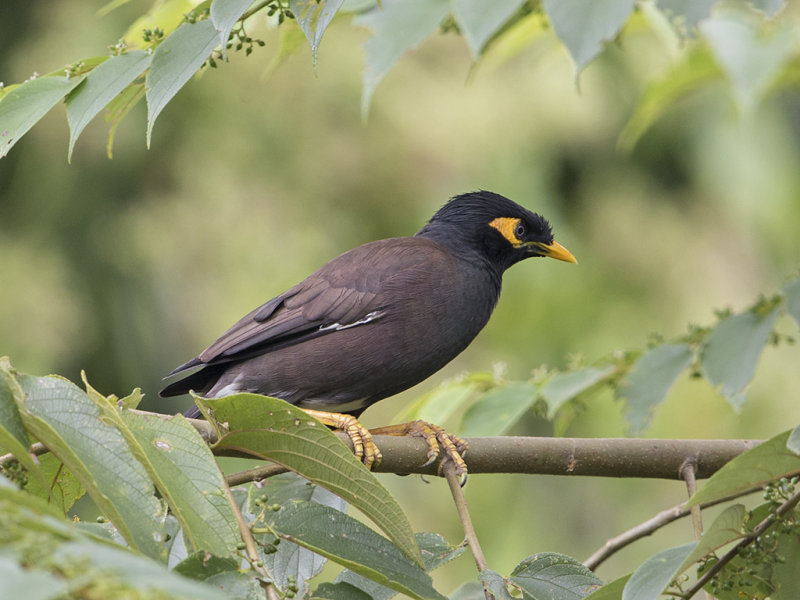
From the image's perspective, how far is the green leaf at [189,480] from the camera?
1.50 m

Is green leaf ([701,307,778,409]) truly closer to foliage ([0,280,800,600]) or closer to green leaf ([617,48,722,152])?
green leaf ([617,48,722,152])

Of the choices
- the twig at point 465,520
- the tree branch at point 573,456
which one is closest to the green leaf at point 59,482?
the twig at point 465,520

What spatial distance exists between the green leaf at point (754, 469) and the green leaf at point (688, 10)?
116cm

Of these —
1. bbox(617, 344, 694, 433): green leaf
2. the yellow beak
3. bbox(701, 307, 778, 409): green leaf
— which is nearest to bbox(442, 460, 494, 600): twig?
bbox(617, 344, 694, 433): green leaf

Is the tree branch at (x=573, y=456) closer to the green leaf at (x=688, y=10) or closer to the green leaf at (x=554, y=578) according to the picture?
the green leaf at (x=554, y=578)

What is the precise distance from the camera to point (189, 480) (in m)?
1.54

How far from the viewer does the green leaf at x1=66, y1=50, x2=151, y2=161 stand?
2098 millimetres

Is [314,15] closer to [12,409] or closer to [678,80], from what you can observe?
[12,409]

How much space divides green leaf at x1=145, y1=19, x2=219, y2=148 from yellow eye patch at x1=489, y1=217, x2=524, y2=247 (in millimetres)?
2088

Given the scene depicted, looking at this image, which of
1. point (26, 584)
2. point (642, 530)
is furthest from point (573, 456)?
point (26, 584)

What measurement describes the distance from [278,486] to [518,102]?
6.55 metres

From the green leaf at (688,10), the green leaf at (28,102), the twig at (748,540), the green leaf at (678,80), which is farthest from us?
the green leaf at (678,80)

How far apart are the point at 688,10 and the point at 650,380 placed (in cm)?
128

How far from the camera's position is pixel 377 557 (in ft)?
5.68
